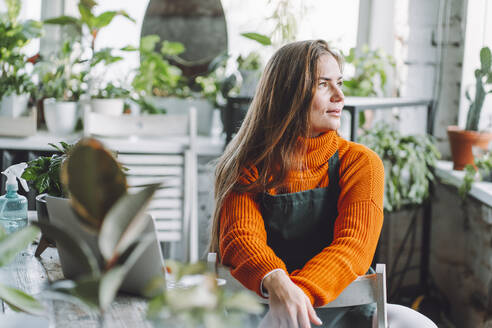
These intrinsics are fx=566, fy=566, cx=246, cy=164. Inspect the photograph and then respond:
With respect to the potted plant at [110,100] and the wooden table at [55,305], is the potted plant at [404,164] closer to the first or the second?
the potted plant at [110,100]

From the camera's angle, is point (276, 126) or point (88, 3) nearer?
point (276, 126)

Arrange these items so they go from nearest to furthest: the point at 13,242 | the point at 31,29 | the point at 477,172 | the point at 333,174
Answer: the point at 13,242
the point at 333,174
the point at 477,172
the point at 31,29

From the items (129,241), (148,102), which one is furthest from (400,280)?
(129,241)

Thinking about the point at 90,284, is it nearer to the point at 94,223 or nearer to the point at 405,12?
the point at 94,223

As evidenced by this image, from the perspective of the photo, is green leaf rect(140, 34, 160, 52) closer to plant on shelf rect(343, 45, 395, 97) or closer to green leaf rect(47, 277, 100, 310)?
plant on shelf rect(343, 45, 395, 97)

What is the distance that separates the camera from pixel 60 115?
108 inches

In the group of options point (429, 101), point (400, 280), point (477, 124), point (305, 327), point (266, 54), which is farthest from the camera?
point (266, 54)

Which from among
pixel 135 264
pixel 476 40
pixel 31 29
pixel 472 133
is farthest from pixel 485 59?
pixel 31 29

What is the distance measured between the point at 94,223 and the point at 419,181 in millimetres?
2015

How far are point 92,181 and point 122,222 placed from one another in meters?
0.05

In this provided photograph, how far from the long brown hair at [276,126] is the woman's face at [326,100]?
0.05ft

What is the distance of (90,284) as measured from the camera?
54cm

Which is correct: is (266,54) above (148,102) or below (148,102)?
above

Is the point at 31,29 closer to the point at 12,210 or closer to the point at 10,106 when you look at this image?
the point at 10,106
